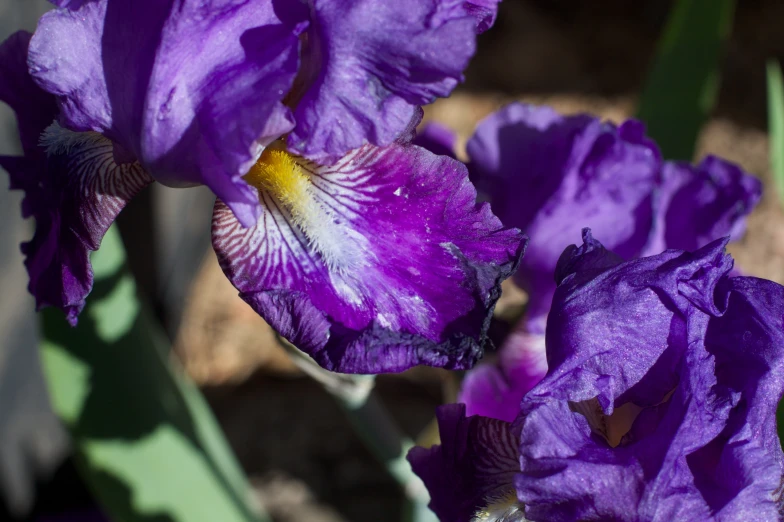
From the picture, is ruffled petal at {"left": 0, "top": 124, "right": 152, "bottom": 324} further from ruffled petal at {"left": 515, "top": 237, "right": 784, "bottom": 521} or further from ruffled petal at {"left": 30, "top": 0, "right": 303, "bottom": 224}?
ruffled petal at {"left": 515, "top": 237, "right": 784, "bottom": 521}

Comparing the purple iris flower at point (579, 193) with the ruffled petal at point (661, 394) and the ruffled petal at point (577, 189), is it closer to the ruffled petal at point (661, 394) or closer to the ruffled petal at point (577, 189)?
the ruffled petal at point (577, 189)

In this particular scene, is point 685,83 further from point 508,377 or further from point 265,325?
point 265,325

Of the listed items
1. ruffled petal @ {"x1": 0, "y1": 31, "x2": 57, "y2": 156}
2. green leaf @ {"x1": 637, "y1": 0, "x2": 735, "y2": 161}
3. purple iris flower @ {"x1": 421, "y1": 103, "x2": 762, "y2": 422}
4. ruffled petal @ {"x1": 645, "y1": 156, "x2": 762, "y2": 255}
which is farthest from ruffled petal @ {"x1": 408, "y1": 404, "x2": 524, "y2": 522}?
green leaf @ {"x1": 637, "y1": 0, "x2": 735, "y2": 161}

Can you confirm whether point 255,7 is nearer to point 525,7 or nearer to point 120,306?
point 120,306

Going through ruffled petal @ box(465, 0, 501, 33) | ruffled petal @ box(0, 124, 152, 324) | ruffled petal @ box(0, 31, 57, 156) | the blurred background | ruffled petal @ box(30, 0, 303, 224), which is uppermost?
ruffled petal @ box(465, 0, 501, 33)

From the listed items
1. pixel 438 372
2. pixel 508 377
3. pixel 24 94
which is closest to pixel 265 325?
pixel 438 372

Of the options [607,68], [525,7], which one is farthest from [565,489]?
[525,7]
